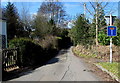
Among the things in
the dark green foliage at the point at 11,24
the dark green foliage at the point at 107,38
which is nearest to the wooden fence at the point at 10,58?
the dark green foliage at the point at 107,38

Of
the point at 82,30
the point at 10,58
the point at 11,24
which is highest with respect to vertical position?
the point at 11,24

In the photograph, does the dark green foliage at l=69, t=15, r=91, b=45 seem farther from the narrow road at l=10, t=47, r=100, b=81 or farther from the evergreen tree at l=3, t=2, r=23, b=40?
the narrow road at l=10, t=47, r=100, b=81

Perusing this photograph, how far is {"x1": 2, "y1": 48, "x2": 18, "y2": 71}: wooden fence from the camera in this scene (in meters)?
8.98

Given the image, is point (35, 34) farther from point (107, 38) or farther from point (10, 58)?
point (10, 58)

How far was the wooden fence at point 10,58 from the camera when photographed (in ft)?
29.5

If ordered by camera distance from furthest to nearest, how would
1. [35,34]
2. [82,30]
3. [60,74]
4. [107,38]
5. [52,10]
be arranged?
1. [52,10]
2. [35,34]
3. [82,30]
4. [107,38]
5. [60,74]

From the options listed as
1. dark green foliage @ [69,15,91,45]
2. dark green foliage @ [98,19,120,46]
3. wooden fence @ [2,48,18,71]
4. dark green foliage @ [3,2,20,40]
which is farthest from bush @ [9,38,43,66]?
dark green foliage @ [3,2,20,40]

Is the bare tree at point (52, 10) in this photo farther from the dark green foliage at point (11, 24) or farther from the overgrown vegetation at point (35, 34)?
the dark green foliage at point (11, 24)

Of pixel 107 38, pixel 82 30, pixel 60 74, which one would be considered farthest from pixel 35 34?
pixel 60 74

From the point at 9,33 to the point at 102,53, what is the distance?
1667 centimetres

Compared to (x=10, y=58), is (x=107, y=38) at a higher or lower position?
higher

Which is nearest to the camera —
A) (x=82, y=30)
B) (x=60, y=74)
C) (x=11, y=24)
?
(x=60, y=74)

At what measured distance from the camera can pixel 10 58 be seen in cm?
962

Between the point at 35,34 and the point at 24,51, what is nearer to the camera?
the point at 24,51
